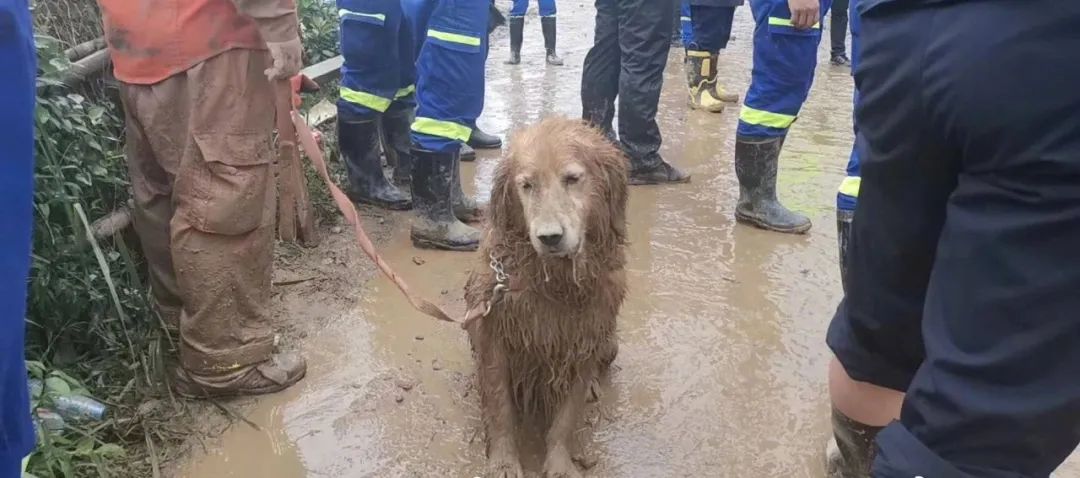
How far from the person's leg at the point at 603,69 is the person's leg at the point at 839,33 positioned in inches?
165

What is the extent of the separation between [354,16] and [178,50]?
185cm

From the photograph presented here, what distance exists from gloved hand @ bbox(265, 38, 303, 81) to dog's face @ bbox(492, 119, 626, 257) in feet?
2.59

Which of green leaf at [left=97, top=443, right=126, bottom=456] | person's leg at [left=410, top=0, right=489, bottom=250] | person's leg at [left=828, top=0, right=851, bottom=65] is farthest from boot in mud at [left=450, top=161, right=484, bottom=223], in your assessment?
person's leg at [left=828, top=0, right=851, bottom=65]

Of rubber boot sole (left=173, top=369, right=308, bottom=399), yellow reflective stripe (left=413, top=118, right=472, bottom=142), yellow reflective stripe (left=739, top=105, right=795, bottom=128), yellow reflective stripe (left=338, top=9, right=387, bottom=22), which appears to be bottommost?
rubber boot sole (left=173, top=369, right=308, bottom=399)

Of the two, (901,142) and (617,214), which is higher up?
(901,142)

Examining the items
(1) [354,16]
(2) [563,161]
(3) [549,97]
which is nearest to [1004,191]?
(2) [563,161]

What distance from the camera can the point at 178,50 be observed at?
287cm

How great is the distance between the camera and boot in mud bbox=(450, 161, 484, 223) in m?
4.95

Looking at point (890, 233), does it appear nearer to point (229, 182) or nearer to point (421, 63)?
point (229, 182)

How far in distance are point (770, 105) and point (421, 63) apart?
1.89 meters

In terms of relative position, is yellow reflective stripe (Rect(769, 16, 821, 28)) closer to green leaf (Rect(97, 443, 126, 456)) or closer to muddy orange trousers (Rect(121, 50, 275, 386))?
muddy orange trousers (Rect(121, 50, 275, 386))

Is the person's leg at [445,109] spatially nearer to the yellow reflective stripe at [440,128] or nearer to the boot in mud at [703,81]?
the yellow reflective stripe at [440,128]

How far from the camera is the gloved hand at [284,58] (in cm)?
284

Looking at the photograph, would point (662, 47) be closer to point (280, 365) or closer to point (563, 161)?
point (563, 161)
